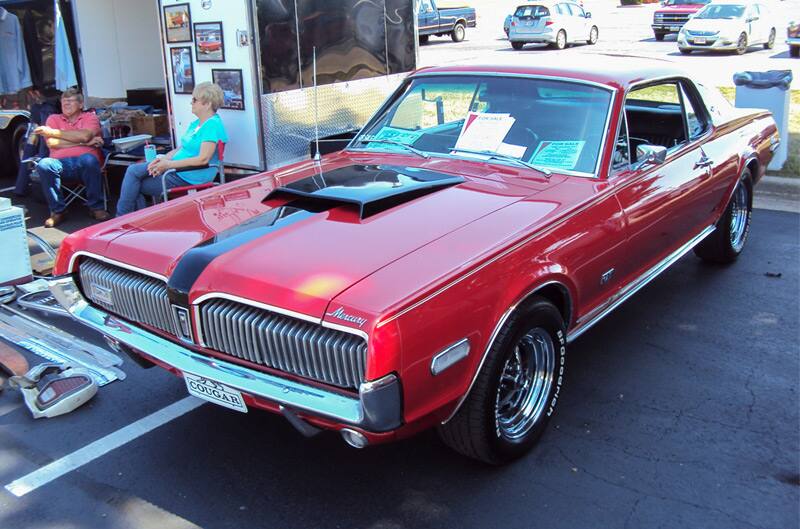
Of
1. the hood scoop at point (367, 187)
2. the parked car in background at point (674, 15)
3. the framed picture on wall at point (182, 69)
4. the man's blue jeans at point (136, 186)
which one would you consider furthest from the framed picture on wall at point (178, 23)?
the parked car in background at point (674, 15)

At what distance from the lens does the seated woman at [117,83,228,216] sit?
6574mm

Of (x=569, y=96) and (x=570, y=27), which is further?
(x=570, y=27)

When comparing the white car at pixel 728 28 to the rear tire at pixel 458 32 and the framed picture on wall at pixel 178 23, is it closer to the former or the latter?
the rear tire at pixel 458 32

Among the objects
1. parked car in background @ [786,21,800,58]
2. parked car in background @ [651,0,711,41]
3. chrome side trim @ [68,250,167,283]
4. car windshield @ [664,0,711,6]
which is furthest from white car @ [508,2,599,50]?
chrome side trim @ [68,250,167,283]

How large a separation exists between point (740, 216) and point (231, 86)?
15.6ft

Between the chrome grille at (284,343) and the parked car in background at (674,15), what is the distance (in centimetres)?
2849

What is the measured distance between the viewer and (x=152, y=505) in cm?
326

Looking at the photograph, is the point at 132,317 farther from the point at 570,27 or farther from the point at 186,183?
the point at 570,27

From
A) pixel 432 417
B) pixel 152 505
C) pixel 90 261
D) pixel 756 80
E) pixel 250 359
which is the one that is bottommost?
pixel 152 505

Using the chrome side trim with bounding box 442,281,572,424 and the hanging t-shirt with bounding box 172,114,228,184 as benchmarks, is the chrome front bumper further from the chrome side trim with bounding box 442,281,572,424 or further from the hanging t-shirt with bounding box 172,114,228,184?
the hanging t-shirt with bounding box 172,114,228,184

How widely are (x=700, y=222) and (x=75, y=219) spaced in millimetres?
6089

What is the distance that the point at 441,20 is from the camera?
29.8 m

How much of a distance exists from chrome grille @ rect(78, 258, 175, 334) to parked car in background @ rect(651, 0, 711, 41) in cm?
2820

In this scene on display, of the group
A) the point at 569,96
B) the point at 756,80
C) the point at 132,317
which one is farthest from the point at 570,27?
the point at 132,317
